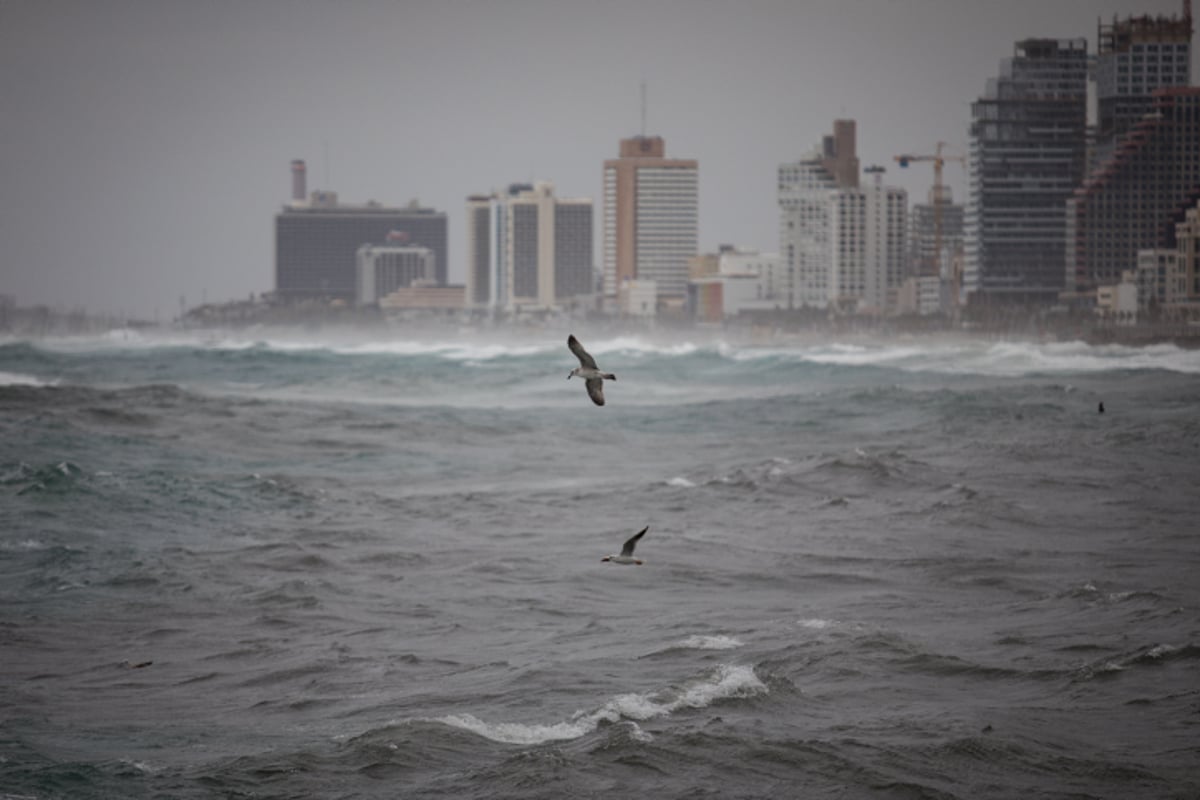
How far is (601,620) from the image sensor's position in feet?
54.3

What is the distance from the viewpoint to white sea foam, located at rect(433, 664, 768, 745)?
12.3 metres

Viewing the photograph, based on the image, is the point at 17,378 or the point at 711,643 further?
the point at 17,378

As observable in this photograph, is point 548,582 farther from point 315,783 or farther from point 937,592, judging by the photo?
point 315,783

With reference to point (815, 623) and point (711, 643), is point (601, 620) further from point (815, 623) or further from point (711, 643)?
point (815, 623)

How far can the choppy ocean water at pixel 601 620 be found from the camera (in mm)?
11625

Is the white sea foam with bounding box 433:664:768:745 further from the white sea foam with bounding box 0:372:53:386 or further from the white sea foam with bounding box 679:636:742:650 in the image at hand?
the white sea foam with bounding box 0:372:53:386

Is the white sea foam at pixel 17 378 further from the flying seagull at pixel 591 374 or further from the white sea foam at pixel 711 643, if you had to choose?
the flying seagull at pixel 591 374

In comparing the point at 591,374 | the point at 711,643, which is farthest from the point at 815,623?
the point at 591,374

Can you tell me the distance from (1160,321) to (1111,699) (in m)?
128

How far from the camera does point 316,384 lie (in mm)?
73188

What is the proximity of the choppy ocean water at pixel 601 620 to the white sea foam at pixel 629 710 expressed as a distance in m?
0.04

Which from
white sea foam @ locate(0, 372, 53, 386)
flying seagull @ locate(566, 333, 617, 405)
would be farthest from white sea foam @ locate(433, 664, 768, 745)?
white sea foam @ locate(0, 372, 53, 386)

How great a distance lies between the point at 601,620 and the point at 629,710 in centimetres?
376

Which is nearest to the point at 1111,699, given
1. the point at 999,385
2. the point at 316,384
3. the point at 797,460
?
the point at 797,460
